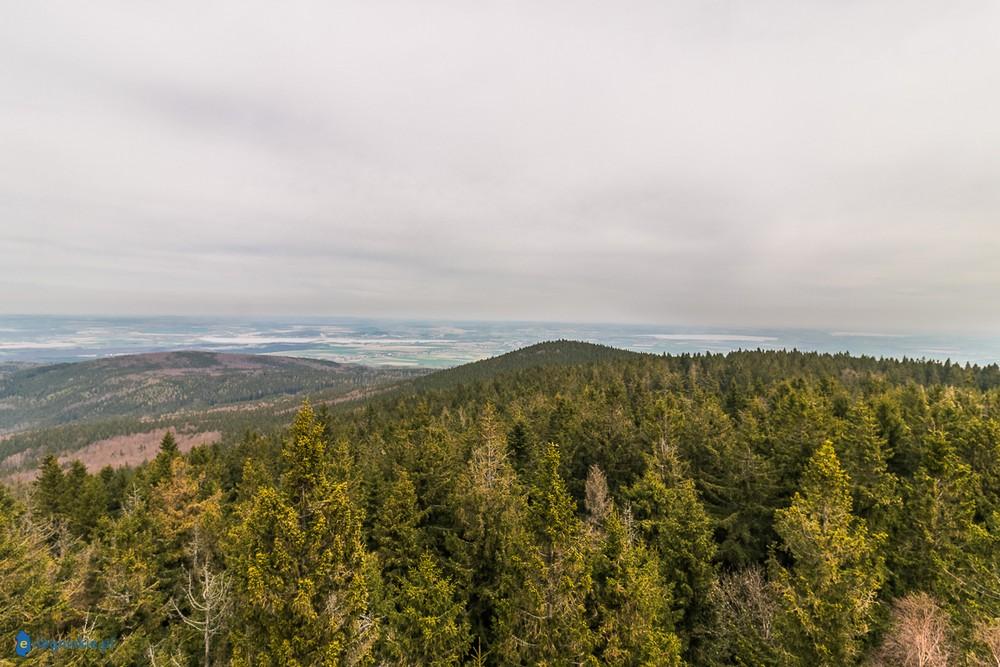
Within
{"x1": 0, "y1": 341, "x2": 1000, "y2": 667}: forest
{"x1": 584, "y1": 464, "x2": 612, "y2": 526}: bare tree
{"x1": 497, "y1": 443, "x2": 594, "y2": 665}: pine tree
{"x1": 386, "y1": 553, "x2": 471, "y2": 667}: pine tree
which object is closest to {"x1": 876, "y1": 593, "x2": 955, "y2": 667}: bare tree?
{"x1": 0, "y1": 341, "x2": 1000, "y2": 667}: forest

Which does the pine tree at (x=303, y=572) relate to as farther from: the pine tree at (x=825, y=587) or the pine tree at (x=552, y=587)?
the pine tree at (x=825, y=587)

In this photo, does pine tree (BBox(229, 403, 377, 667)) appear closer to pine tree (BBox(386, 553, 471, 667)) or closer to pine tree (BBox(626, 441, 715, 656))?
pine tree (BBox(386, 553, 471, 667))

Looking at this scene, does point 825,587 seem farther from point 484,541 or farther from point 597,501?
point 484,541

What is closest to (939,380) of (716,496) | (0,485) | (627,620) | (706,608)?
(716,496)

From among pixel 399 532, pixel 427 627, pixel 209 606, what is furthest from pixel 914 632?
pixel 209 606

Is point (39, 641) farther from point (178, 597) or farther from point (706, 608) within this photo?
point (706, 608)

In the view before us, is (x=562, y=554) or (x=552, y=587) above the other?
(x=562, y=554)
